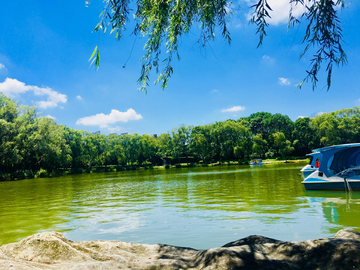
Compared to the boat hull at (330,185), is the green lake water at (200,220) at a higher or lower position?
lower

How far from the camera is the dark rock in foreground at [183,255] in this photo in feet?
9.71

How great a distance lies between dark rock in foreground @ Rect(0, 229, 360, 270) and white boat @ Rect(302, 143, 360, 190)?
1391 cm

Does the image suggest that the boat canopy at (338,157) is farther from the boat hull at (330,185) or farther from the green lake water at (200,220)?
the green lake water at (200,220)

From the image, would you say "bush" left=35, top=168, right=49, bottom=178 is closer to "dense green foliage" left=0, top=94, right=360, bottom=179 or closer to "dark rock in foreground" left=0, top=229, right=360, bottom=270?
"dense green foliage" left=0, top=94, right=360, bottom=179

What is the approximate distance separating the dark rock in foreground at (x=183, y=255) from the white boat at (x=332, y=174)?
13.9 meters

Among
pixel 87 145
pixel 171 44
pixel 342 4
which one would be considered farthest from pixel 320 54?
pixel 87 145

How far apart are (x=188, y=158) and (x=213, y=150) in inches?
521

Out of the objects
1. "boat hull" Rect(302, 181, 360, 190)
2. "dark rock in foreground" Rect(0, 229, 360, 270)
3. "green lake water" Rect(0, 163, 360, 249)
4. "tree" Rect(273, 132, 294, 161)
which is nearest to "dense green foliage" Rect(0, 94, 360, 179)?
"tree" Rect(273, 132, 294, 161)

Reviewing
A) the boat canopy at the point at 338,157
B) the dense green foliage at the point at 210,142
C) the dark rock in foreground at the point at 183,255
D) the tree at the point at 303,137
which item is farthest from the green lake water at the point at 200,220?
the tree at the point at 303,137

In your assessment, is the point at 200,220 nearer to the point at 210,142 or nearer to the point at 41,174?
the point at 41,174

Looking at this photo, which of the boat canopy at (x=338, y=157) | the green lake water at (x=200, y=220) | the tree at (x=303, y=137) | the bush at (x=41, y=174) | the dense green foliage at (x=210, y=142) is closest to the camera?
the green lake water at (x=200, y=220)

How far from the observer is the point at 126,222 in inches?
418

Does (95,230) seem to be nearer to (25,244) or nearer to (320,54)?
(25,244)

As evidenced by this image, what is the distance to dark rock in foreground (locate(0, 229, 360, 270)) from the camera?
116 inches
